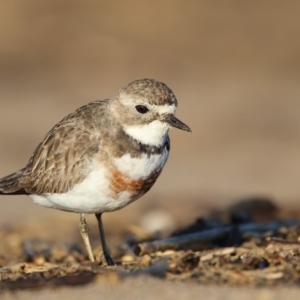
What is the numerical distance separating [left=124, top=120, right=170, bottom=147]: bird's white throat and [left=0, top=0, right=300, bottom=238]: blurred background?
4.65m

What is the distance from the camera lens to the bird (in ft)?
25.4

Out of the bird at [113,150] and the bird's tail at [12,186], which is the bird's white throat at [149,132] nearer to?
the bird at [113,150]

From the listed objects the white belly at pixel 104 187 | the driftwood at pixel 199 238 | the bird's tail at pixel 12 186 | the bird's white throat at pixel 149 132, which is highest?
the bird's white throat at pixel 149 132

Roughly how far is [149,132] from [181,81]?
1076 cm

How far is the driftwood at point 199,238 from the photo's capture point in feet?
28.0

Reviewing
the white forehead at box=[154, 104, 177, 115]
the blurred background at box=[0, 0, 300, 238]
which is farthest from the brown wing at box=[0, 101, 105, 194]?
the blurred background at box=[0, 0, 300, 238]

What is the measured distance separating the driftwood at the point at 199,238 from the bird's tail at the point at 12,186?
1.29 m

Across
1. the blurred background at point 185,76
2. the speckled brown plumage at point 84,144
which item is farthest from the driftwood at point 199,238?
the blurred background at point 185,76

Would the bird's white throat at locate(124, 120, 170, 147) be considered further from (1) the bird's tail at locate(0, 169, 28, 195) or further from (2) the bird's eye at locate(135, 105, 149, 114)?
(1) the bird's tail at locate(0, 169, 28, 195)

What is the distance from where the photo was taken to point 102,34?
20000 millimetres

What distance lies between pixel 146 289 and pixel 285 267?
3.91ft

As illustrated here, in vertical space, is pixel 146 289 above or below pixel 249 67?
below

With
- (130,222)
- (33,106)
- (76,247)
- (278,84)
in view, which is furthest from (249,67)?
(76,247)

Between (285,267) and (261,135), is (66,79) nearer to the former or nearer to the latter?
(261,135)
